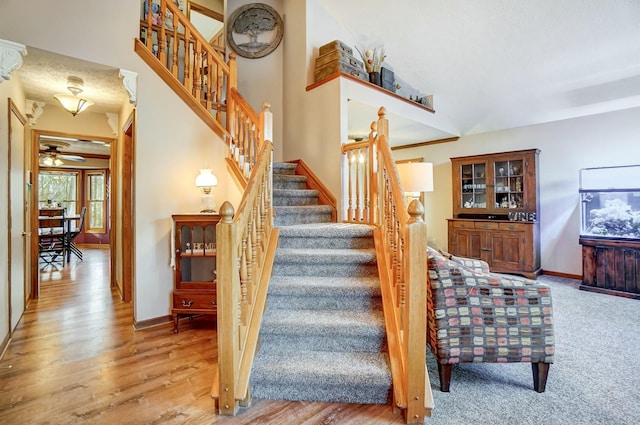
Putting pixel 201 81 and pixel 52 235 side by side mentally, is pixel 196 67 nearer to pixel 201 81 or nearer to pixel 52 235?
pixel 201 81

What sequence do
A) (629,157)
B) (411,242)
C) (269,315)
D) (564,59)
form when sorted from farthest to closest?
(629,157), (564,59), (269,315), (411,242)

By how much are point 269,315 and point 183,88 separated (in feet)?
8.34

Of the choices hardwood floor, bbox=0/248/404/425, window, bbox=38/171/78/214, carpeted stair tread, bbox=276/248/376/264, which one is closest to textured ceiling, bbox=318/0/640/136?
carpeted stair tread, bbox=276/248/376/264

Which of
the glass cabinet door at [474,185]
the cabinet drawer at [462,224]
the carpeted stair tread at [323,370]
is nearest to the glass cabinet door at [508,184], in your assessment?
the glass cabinet door at [474,185]

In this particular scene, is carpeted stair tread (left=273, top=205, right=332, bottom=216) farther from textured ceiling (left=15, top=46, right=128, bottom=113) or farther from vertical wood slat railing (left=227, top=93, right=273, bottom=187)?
textured ceiling (left=15, top=46, right=128, bottom=113)

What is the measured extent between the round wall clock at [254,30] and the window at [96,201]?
22.7 feet

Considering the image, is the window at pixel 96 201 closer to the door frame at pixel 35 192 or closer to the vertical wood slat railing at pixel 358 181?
the door frame at pixel 35 192

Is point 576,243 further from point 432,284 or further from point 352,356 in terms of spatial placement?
point 352,356

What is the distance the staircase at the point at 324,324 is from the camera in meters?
1.83

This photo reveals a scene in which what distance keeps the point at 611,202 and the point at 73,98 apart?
22.7 feet

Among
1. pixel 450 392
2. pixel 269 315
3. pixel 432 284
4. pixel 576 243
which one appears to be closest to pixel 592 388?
pixel 450 392

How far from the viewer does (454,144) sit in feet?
20.1

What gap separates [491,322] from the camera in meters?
1.96

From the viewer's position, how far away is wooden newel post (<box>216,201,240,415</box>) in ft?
5.58
